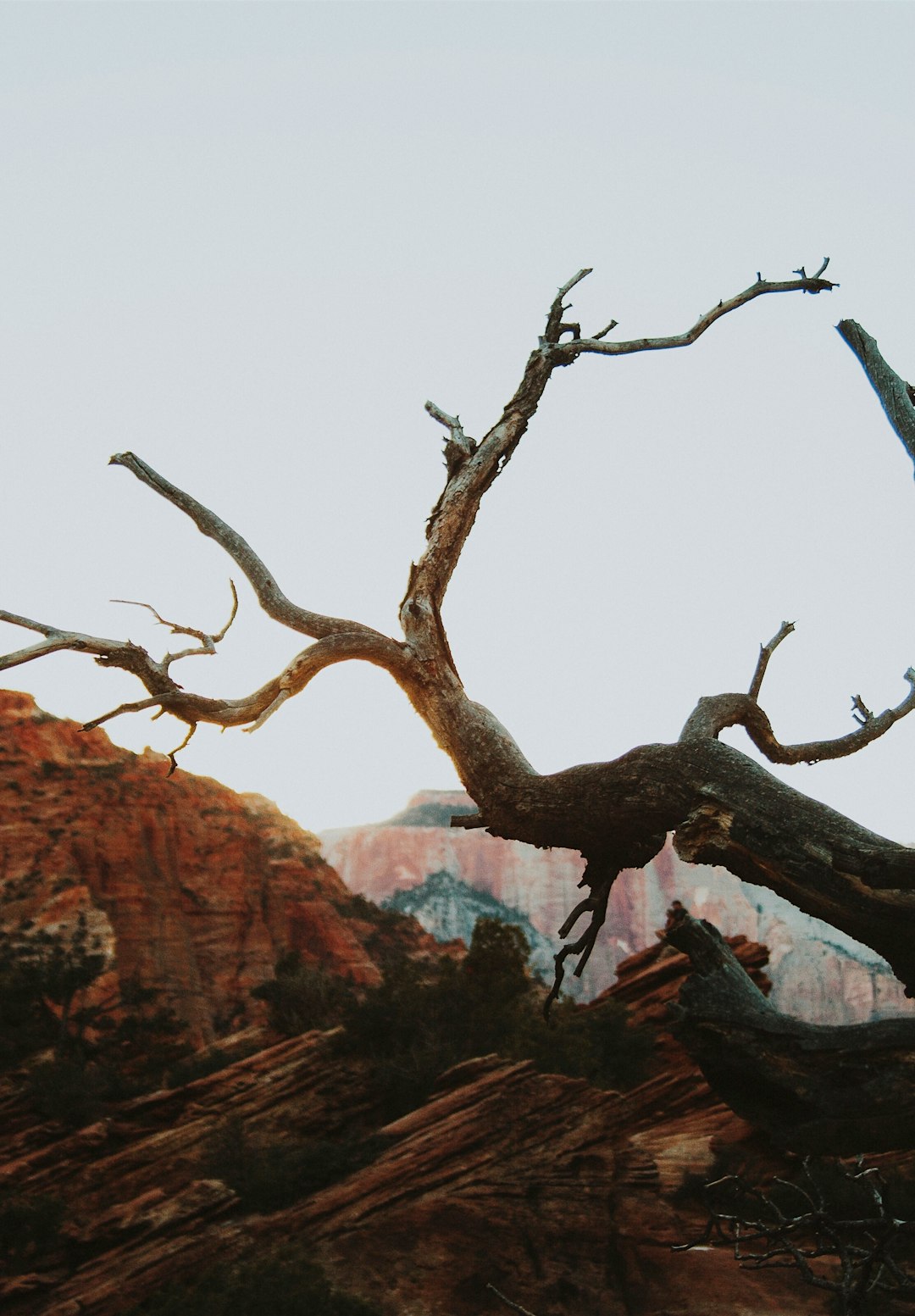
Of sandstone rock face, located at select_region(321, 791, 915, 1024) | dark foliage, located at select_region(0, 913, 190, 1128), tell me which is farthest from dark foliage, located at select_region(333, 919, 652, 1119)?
sandstone rock face, located at select_region(321, 791, 915, 1024)

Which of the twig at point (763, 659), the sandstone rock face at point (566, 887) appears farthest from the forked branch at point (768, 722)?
the sandstone rock face at point (566, 887)

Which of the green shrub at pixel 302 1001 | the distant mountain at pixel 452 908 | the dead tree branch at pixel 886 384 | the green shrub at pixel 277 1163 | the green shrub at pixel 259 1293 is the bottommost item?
the green shrub at pixel 259 1293

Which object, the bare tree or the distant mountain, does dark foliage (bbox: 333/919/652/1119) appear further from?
the distant mountain

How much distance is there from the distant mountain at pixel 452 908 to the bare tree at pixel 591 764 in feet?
233

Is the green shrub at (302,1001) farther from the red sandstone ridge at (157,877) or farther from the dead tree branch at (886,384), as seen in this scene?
the dead tree branch at (886,384)

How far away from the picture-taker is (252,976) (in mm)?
37219

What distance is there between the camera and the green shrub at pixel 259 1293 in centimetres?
1108

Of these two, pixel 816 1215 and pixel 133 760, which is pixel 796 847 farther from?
pixel 133 760

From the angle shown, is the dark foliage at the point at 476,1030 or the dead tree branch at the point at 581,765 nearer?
the dead tree branch at the point at 581,765

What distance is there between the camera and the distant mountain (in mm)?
76062

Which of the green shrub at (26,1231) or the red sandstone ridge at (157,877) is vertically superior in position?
the red sandstone ridge at (157,877)

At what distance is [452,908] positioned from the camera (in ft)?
262

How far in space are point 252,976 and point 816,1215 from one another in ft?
119

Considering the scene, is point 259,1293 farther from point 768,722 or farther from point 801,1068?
point 801,1068
